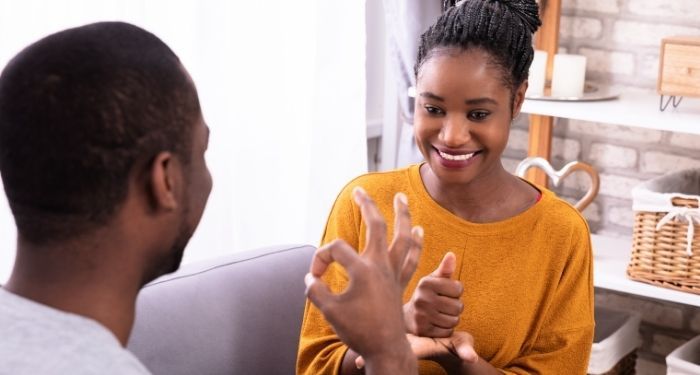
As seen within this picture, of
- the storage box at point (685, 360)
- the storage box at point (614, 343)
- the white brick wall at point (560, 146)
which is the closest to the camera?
the storage box at point (685, 360)

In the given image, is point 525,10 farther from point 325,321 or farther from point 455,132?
point 325,321

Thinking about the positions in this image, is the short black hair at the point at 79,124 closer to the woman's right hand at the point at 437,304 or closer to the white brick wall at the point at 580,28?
the woman's right hand at the point at 437,304

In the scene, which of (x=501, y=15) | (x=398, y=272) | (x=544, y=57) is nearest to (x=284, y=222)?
(x=544, y=57)

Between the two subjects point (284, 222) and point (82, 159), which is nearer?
point (82, 159)

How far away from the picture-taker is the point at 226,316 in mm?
1725

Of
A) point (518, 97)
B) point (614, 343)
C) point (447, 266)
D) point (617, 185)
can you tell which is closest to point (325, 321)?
point (447, 266)

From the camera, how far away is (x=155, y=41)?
0.97m

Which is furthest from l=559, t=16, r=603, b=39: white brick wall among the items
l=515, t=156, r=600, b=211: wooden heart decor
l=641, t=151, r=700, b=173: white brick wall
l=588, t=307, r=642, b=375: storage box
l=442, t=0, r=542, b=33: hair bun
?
l=442, t=0, r=542, b=33: hair bun

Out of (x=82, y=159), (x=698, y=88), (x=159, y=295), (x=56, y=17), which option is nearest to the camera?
(x=82, y=159)

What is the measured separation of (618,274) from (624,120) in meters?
0.34

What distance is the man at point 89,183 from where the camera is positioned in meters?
0.89

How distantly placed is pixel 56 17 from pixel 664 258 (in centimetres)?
132

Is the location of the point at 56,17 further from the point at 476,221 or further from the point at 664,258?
the point at 664,258

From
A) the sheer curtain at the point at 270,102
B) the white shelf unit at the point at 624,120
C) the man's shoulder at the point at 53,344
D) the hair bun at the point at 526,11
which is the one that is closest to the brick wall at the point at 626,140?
the white shelf unit at the point at 624,120
